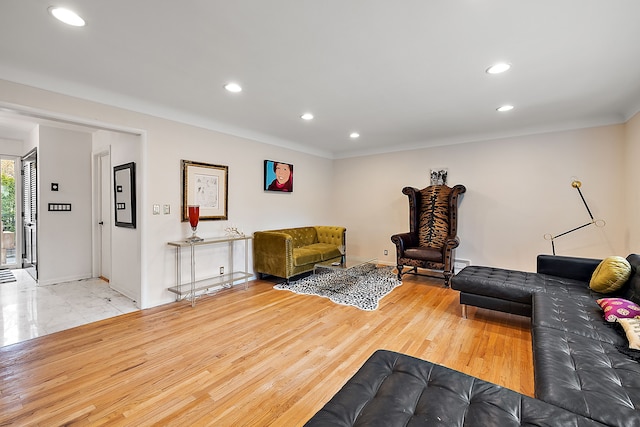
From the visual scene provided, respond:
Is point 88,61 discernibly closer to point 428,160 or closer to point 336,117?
point 336,117

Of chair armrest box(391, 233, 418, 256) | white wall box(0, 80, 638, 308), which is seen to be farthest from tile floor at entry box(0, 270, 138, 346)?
chair armrest box(391, 233, 418, 256)

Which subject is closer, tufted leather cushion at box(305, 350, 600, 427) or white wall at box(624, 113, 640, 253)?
tufted leather cushion at box(305, 350, 600, 427)

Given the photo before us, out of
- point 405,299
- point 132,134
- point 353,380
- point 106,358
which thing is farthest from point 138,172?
point 405,299

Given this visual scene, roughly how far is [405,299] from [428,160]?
2808mm

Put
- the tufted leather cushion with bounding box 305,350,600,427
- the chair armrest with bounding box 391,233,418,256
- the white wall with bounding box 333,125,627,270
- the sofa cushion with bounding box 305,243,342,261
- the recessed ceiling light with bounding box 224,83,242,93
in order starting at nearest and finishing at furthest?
the tufted leather cushion with bounding box 305,350,600,427
the recessed ceiling light with bounding box 224,83,242,93
the white wall with bounding box 333,125,627,270
the chair armrest with bounding box 391,233,418,256
the sofa cushion with bounding box 305,243,342,261

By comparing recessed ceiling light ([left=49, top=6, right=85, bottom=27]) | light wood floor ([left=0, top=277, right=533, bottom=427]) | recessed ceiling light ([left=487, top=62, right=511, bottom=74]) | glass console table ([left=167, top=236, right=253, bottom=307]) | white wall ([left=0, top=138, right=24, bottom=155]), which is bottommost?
light wood floor ([left=0, top=277, right=533, bottom=427])

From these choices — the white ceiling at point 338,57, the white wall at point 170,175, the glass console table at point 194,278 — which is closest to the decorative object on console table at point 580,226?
the white ceiling at point 338,57

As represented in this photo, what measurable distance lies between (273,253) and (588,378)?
3.73m

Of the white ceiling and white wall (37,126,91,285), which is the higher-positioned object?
the white ceiling

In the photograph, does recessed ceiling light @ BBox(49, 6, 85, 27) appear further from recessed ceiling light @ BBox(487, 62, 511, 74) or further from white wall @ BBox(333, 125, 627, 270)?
white wall @ BBox(333, 125, 627, 270)

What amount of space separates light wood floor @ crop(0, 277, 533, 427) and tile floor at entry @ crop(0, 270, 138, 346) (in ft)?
0.82

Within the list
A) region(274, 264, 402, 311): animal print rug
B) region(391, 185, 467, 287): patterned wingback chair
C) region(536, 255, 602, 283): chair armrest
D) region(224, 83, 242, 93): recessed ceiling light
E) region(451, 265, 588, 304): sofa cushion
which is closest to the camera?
region(451, 265, 588, 304): sofa cushion

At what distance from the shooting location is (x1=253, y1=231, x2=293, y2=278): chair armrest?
14.2 feet

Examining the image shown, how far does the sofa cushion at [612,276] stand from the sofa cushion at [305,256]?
3.38 m
